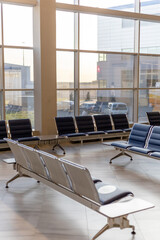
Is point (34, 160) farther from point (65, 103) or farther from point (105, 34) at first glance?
point (105, 34)

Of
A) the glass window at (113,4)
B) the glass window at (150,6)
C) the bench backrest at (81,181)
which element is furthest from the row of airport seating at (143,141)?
the glass window at (150,6)

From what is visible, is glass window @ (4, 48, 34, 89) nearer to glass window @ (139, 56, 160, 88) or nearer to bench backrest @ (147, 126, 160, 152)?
glass window @ (139, 56, 160, 88)

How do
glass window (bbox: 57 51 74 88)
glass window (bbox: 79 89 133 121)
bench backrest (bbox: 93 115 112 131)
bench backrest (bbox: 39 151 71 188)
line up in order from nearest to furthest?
bench backrest (bbox: 39 151 71 188), bench backrest (bbox: 93 115 112 131), glass window (bbox: 57 51 74 88), glass window (bbox: 79 89 133 121)

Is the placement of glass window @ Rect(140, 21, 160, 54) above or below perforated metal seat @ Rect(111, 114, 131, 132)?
above

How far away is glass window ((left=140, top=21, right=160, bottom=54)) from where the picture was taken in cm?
1146

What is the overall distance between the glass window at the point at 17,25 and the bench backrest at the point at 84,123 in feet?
8.55

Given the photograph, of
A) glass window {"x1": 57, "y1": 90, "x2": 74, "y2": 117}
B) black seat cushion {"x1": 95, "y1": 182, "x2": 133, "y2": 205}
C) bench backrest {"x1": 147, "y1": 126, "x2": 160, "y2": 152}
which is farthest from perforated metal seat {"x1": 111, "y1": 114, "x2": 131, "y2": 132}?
black seat cushion {"x1": 95, "y1": 182, "x2": 133, "y2": 205}

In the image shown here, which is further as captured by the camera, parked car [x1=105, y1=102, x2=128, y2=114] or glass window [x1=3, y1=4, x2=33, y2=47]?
parked car [x1=105, y1=102, x2=128, y2=114]

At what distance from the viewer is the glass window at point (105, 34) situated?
10406 mm

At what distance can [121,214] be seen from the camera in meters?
3.41

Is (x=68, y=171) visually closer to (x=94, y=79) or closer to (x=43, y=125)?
(x=43, y=125)

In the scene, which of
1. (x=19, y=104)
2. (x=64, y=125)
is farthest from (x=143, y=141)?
(x=19, y=104)

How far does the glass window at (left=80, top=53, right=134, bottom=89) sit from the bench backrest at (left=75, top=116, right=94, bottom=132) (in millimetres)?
1396

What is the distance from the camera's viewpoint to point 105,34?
1076 centimetres
